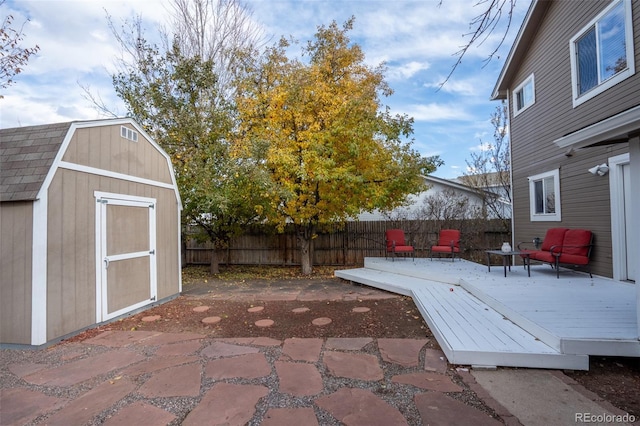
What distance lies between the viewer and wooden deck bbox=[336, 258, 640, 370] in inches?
121

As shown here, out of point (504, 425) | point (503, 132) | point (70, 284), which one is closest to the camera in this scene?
point (504, 425)

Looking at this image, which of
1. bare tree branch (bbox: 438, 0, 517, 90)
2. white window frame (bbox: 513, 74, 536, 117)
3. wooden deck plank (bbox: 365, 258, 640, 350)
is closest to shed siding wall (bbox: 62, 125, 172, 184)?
bare tree branch (bbox: 438, 0, 517, 90)

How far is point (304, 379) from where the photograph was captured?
3.01m

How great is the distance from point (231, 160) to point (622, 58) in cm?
804

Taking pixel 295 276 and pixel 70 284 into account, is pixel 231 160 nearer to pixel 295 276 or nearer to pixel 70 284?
pixel 295 276

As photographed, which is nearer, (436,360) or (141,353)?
(436,360)

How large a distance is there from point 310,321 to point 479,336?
93.8 inches

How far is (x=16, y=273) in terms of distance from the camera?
399 cm

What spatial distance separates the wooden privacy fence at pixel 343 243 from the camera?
35.3 ft

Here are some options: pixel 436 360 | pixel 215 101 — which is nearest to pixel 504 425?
pixel 436 360

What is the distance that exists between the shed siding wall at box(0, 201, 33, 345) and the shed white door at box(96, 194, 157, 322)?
0.88 meters

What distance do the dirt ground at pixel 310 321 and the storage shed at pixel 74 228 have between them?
0.50m

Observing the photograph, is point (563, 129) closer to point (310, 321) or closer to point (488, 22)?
point (488, 22)

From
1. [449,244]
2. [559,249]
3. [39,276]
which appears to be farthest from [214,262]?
[559,249]
